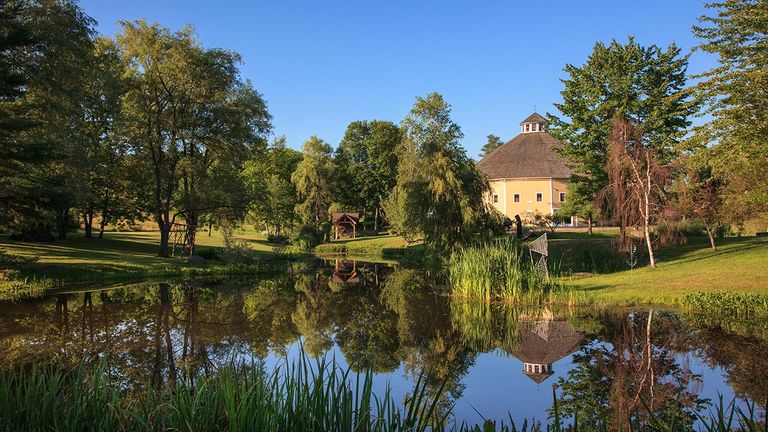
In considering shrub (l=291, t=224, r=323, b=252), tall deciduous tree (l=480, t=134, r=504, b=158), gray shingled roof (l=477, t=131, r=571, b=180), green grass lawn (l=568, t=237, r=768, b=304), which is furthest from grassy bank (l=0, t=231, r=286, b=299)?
tall deciduous tree (l=480, t=134, r=504, b=158)

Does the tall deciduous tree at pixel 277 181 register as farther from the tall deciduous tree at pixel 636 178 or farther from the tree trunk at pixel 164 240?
the tall deciduous tree at pixel 636 178

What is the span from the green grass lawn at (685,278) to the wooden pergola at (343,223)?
32166 mm

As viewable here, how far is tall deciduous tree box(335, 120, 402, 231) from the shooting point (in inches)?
2218

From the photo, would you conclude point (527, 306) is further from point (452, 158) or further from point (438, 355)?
point (452, 158)

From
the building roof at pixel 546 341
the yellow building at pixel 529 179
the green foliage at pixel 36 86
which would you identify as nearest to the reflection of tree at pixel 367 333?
the building roof at pixel 546 341

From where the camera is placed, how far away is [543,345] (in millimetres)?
10250

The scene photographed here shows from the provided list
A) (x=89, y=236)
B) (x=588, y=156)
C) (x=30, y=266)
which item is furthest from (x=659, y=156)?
(x=89, y=236)

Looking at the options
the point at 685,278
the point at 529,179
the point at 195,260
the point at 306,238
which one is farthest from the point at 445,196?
the point at 529,179

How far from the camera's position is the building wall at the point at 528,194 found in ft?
152

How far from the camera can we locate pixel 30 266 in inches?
792

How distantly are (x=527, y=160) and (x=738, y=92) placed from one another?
36.2 meters

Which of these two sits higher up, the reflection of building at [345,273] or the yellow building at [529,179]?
the yellow building at [529,179]

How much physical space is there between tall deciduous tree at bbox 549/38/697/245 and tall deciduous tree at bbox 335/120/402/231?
96.0 feet

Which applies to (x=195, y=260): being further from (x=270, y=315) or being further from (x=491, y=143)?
(x=491, y=143)
